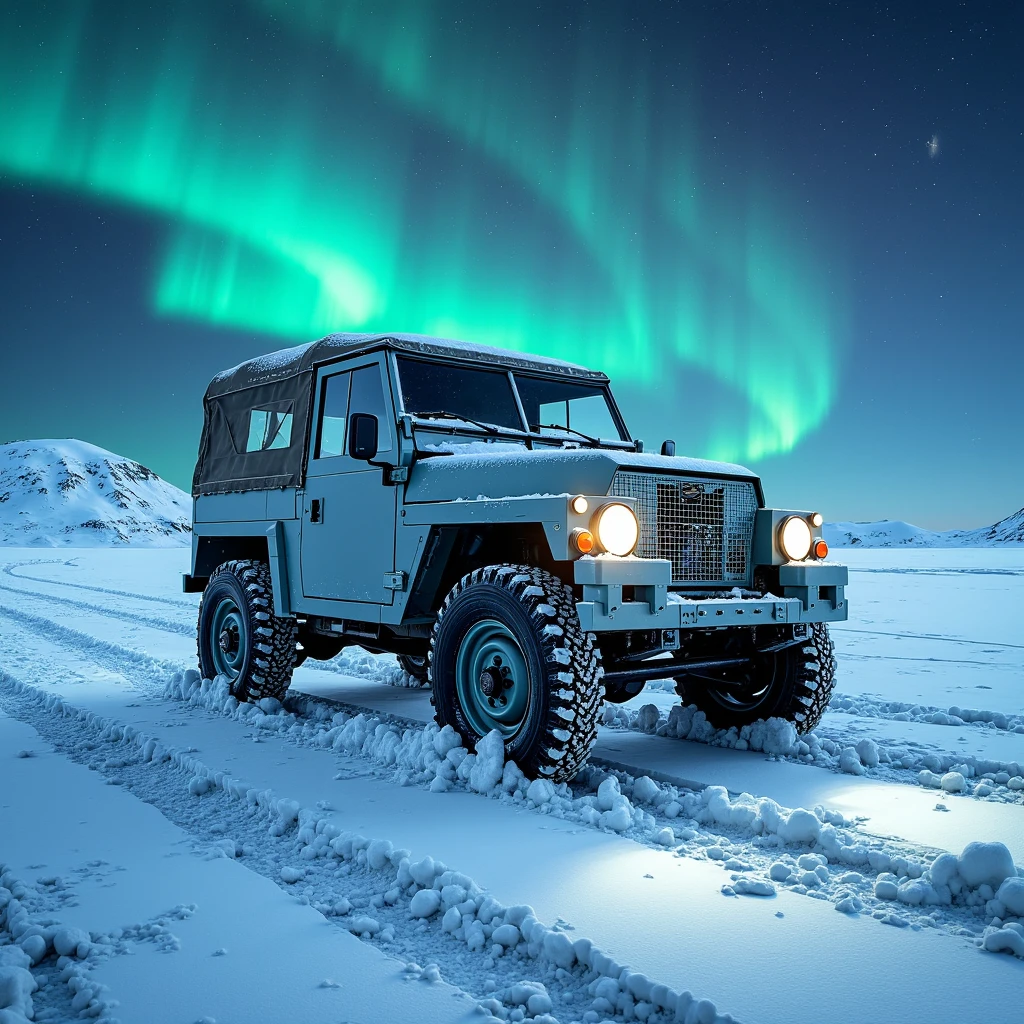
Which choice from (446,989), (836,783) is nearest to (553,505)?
(836,783)

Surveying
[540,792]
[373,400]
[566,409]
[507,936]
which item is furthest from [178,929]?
[566,409]

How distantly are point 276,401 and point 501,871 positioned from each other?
4.78 meters

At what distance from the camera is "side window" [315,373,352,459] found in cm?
638

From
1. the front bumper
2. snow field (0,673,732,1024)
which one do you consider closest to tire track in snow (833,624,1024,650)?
the front bumper

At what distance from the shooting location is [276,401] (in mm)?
7148

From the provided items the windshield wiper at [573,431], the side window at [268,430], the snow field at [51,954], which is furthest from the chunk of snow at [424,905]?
the side window at [268,430]

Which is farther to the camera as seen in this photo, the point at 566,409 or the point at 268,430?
the point at 268,430

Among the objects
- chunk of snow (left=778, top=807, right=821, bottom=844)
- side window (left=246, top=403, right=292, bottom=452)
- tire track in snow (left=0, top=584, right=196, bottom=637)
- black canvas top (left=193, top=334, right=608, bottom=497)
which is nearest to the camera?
chunk of snow (left=778, top=807, right=821, bottom=844)

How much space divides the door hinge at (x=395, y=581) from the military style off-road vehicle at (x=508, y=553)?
0.6 inches

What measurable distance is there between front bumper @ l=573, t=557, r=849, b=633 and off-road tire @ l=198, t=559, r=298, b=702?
3252 mm

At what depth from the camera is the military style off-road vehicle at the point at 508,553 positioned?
4.48 meters

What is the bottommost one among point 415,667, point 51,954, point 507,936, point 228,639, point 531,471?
point 51,954

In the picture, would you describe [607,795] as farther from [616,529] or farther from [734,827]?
[616,529]

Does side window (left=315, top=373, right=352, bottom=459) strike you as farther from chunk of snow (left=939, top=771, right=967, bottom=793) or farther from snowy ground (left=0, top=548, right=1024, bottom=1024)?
chunk of snow (left=939, top=771, right=967, bottom=793)
